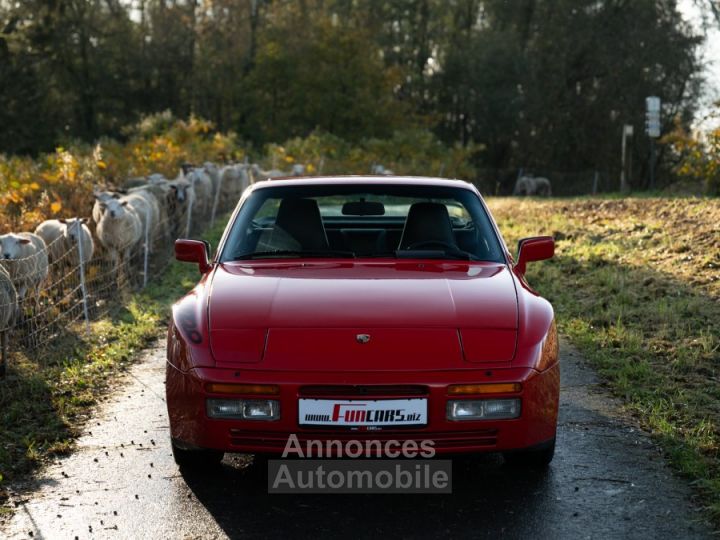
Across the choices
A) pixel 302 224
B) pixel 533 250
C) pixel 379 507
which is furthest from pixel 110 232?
pixel 379 507

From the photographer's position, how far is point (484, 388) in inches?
178

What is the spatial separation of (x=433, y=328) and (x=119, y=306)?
7.32 m

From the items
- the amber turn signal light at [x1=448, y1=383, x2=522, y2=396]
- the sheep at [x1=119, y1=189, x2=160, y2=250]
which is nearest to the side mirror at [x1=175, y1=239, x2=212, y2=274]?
the amber turn signal light at [x1=448, y1=383, x2=522, y2=396]

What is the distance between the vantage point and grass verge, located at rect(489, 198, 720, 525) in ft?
20.3

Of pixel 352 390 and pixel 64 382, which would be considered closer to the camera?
pixel 352 390

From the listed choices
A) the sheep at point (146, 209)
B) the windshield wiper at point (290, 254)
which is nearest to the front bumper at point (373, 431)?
the windshield wiper at point (290, 254)

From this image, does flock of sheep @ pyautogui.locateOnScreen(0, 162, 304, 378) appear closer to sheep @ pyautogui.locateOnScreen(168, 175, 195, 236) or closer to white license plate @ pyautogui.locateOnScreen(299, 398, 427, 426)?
sheep @ pyautogui.locateOnScreen(168, 175, 195, 236)

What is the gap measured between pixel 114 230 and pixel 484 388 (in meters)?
11.1

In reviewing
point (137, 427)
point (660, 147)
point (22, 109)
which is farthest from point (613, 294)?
point (22, 109)

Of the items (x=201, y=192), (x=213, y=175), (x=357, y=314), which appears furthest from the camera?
(x=213, y=175)

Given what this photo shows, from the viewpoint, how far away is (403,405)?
14.6 ft

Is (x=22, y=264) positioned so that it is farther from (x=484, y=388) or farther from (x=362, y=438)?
(x=484, y=388)

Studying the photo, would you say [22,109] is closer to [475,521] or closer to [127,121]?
[127,121]

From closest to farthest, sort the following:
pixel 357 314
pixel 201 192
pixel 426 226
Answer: pixel 357 314 → pixel 426 226 → pixel 201 192
